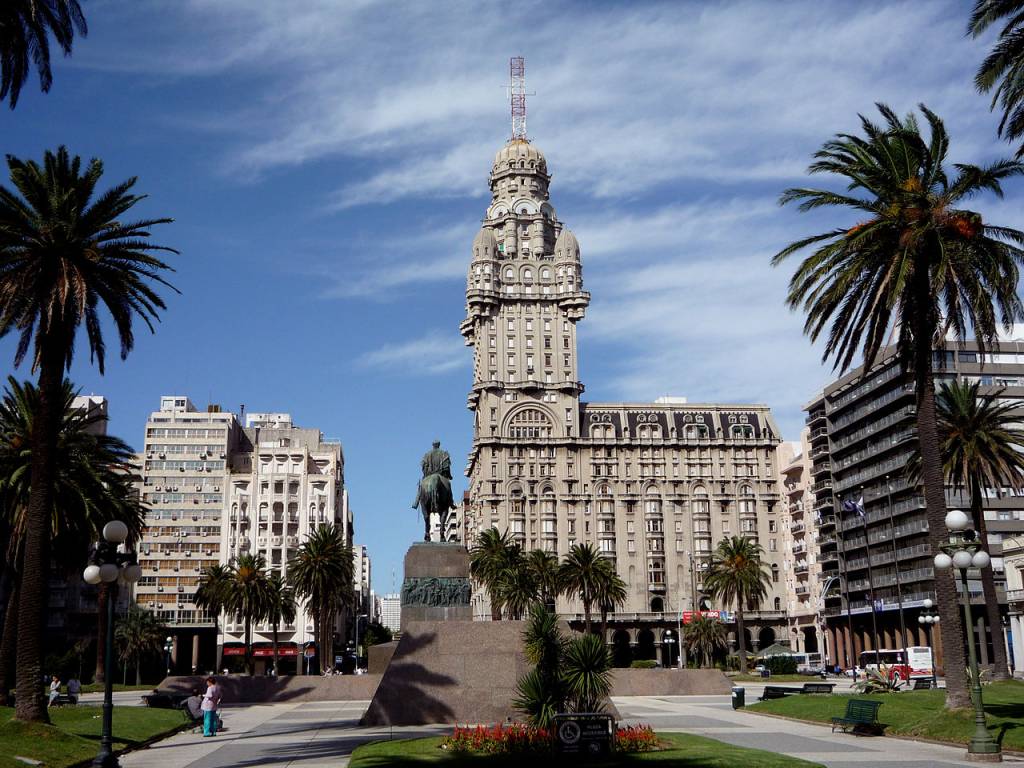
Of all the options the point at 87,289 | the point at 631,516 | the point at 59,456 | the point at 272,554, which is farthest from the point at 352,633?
the point at 87,289

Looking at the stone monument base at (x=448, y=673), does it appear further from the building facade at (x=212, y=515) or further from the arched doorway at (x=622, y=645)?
the arched doorway at (x=622, y=645)

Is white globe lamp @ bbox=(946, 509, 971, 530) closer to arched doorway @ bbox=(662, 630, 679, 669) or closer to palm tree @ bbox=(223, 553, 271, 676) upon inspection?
palm tree @ bbox=(223, 553, 271, 676)

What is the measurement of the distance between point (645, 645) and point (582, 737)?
11271 centimetres

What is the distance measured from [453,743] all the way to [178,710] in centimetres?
2273

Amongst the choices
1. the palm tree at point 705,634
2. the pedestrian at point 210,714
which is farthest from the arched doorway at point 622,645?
the pedestrian at point 210,714

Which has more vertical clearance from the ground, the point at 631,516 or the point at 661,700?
the point at 631,516

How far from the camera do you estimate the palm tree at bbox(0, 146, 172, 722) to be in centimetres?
3456

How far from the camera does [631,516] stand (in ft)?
449

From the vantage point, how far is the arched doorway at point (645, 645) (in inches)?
5187

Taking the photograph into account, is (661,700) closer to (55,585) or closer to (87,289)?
(87,289)

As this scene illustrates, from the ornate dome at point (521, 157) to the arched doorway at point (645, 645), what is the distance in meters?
68.7

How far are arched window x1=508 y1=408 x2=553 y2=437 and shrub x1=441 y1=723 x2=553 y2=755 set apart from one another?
10959cm

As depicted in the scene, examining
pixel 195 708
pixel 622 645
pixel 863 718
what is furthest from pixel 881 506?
pixel 195 708

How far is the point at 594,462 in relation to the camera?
452 feet
